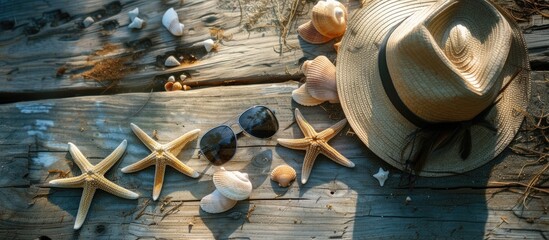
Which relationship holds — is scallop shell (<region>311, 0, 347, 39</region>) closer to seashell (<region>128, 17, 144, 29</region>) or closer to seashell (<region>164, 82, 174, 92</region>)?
seashell (<region>164, 82, 174, 92</region>)

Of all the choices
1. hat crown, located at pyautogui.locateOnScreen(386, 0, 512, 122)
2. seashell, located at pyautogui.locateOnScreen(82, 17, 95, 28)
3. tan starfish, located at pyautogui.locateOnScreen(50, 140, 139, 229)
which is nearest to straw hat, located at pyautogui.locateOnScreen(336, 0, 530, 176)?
hat crown, located at pyautogui.locateOnScreen(386, 0, 512, 122)

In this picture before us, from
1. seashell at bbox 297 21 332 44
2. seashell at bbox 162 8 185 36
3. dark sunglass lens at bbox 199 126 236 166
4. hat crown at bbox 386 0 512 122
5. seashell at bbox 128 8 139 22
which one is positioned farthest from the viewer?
seashell at bbox 128 8 139 22

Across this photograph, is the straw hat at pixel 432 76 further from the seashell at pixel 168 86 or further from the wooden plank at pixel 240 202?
the seashell at pixel 168 86

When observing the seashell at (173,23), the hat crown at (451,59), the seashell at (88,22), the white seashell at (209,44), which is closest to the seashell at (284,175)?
the hat crown at (451,59)

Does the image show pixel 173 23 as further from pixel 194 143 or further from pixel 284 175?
pixel 284 175

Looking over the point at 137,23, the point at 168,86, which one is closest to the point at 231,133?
the point at 168,86

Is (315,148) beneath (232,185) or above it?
above

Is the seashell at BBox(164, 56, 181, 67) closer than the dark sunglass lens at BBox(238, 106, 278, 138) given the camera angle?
No
